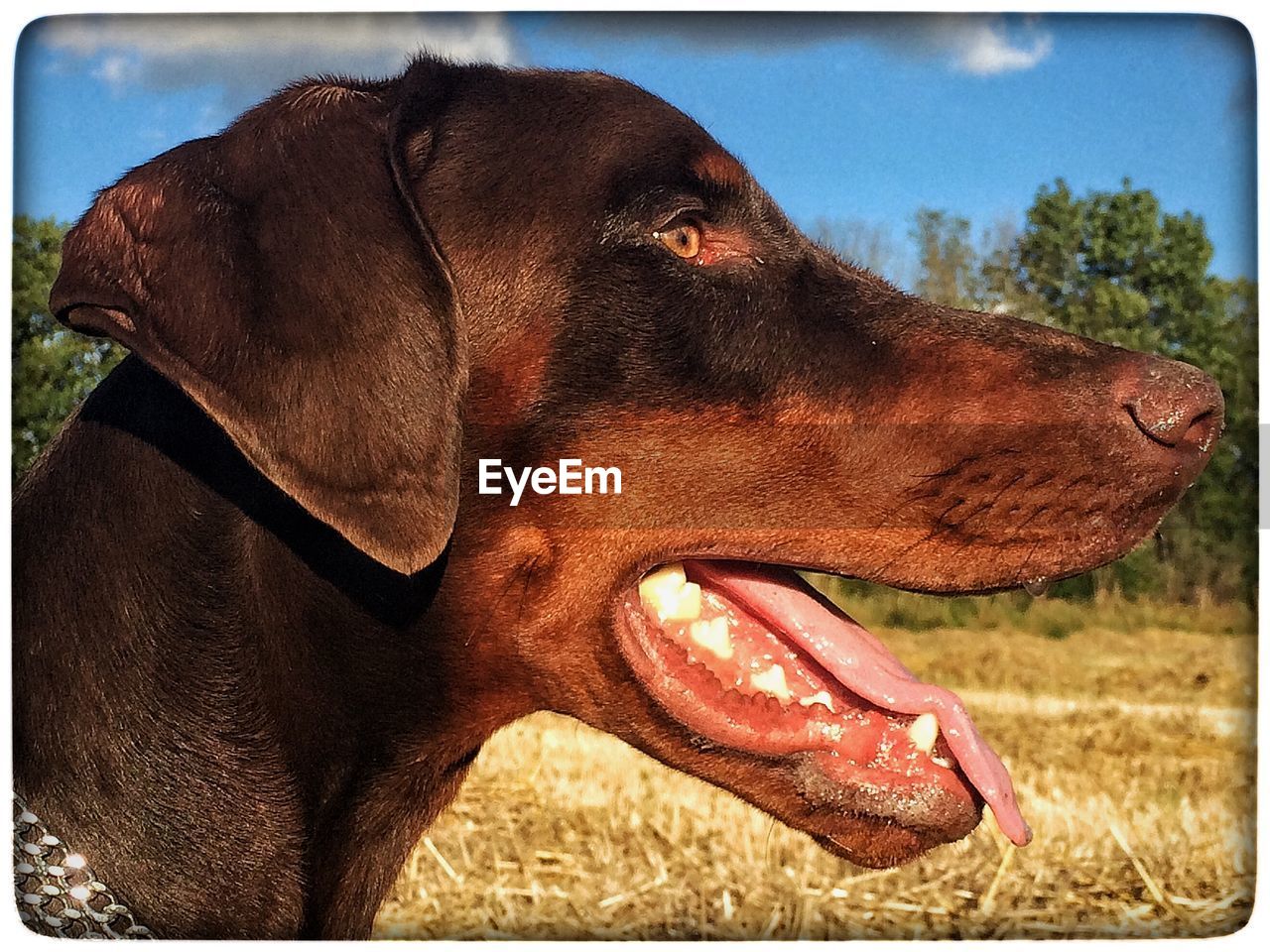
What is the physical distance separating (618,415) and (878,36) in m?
1.03

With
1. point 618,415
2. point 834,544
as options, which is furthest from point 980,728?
point 618,415

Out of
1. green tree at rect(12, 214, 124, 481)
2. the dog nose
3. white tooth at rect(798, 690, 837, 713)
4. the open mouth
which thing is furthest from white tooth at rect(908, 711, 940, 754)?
green tree at rect(12, 214, 124, 481)

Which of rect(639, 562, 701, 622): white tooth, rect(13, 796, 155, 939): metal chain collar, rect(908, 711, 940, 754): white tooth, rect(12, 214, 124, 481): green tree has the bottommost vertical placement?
rect(13, 796, 155, 939): metal chain collar

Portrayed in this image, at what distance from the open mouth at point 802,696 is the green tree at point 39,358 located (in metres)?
1.15

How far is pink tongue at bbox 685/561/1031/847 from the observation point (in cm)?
221

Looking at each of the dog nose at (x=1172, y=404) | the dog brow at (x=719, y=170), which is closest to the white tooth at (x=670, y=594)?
the dog brow at (x=719, y=170)

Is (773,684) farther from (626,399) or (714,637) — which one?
(626,399)

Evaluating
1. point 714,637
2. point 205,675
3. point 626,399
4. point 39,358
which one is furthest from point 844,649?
point 39,358

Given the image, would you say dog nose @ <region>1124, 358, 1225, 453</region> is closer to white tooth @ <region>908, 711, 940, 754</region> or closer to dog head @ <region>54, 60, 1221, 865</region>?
dog head @ <region>54, 60, 1221, 865</region>

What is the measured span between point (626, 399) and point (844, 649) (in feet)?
2.00

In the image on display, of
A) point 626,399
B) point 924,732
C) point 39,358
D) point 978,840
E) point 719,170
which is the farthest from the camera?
point 978,840

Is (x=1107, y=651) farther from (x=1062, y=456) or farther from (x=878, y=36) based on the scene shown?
(x=878, y=36)

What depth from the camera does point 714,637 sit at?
2207 millimetres

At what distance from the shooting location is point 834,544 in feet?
6.77
